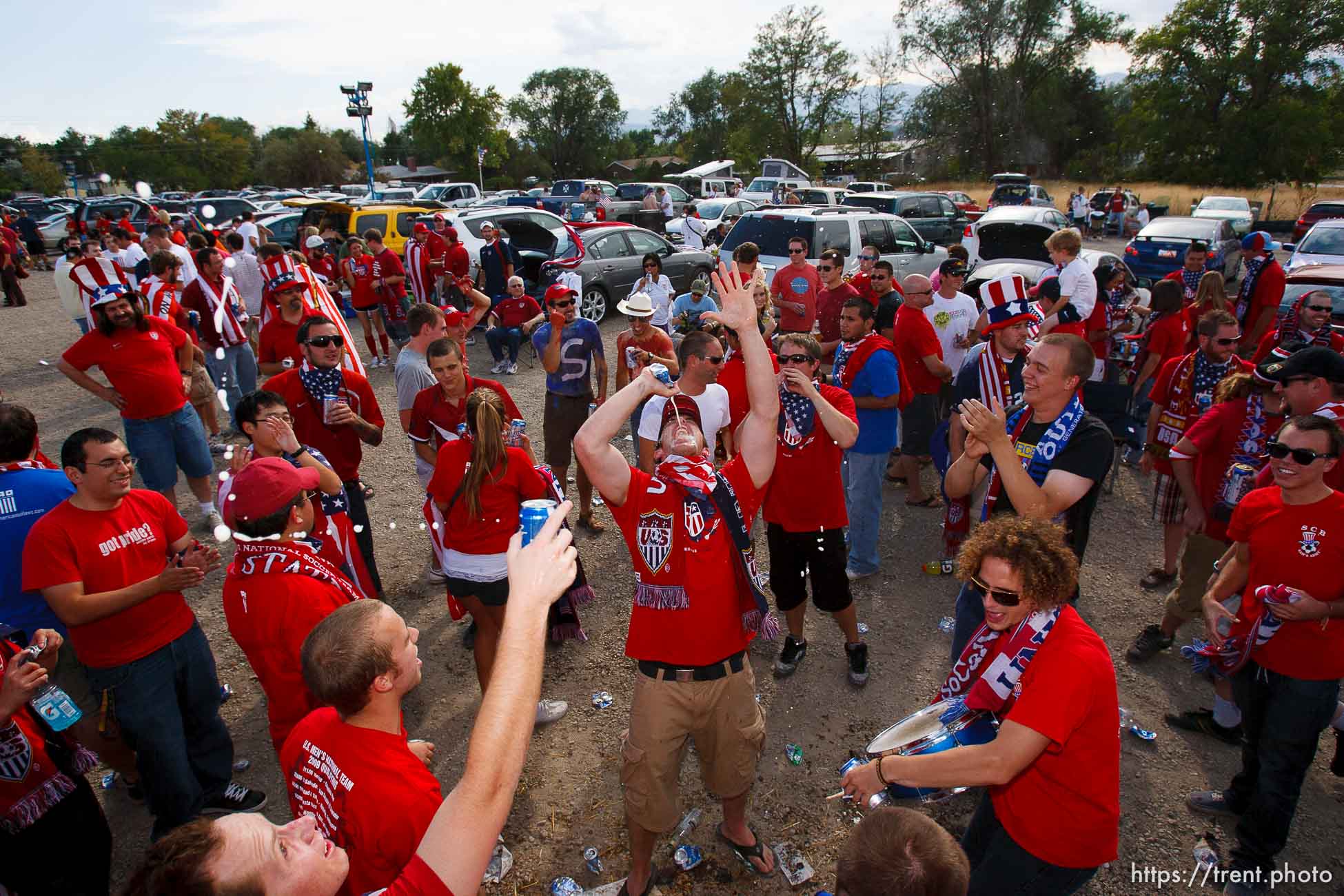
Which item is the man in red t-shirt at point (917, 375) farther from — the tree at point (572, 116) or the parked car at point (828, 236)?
the tree at point (572, 116)

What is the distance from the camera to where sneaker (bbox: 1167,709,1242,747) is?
12.9 feet

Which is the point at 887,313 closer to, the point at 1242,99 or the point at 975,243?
the point at 975,243

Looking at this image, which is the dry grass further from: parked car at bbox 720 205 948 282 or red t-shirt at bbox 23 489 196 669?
red t-shirt at bbox 23 489 196 669

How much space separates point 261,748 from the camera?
412 cm

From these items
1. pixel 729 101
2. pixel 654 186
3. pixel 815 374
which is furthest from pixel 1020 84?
pixel 815 374

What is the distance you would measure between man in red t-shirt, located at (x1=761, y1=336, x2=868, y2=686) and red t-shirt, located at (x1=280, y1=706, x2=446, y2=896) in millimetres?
2735

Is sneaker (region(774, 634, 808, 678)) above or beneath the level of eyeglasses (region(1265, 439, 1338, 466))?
beneath

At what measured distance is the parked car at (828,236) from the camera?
11.2 metres

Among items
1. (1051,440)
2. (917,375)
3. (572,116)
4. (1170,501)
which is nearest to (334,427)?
(1051,440)

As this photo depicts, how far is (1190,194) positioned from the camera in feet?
118

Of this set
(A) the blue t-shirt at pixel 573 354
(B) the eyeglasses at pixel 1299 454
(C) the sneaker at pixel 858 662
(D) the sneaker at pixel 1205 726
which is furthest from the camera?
(A) the blue t-shirt at pixel 573 354

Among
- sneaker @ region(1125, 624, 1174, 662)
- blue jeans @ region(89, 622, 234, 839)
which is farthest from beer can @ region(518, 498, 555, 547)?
sneaker @ region(1125, 624, 1174, 662)

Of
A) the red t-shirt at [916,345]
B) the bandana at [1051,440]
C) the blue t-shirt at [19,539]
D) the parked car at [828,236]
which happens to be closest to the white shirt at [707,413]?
the bandana at [1051,440]

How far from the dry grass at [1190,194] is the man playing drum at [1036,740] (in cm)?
3460
